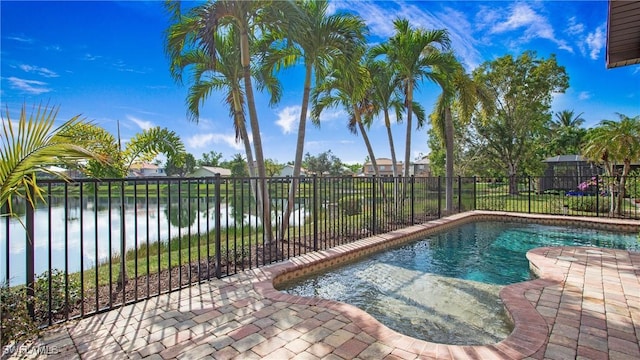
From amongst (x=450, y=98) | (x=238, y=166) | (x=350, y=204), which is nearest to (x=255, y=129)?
(x=350, y=204)

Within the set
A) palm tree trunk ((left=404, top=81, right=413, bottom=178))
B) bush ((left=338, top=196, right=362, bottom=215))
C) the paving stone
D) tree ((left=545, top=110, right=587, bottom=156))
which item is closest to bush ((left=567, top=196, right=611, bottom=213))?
palm tree trunk ((left=404, top=81, right=413, bottom=178))

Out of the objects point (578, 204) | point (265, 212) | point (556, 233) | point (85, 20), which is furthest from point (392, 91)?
point (85, 20)

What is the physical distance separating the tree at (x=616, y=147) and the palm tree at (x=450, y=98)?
318 cm

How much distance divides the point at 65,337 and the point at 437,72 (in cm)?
974

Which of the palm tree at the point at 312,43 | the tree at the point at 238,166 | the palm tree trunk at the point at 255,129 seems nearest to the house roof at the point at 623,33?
the palm tree at the point at 312,43

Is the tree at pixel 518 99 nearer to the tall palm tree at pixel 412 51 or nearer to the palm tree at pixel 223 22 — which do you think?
the tall palm tree at pixel 412 51

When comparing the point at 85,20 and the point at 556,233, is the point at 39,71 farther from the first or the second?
the point at 556,233

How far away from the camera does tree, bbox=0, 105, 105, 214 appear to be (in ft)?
5.53

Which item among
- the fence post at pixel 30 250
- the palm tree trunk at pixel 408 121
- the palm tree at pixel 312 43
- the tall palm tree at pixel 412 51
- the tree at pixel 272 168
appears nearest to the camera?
the fence post at pixel 30 250

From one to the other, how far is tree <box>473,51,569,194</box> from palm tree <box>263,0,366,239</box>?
13098mm

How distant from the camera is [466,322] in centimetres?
291

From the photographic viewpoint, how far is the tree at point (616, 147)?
319 inches

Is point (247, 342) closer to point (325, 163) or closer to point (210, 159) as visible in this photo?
point (325, 163)

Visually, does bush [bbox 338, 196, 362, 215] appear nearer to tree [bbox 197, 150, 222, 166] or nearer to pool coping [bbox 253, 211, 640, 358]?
pool coping [bbox 253, 211, 640, 358]
